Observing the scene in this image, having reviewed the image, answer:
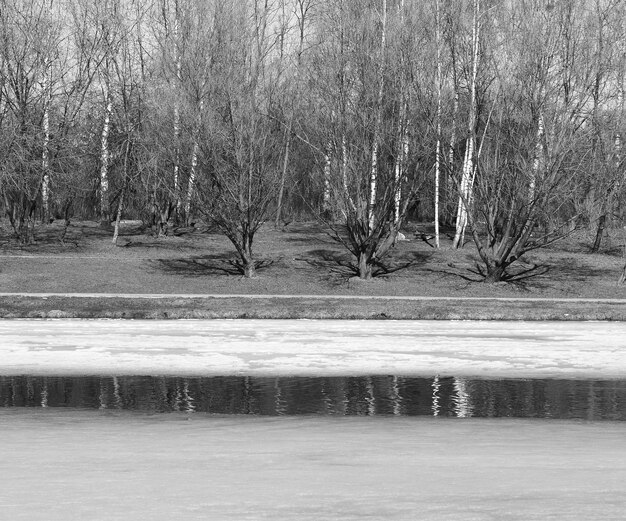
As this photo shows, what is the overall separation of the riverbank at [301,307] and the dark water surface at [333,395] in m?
10.3

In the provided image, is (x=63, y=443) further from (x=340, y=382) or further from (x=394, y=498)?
(x=340, y=382)

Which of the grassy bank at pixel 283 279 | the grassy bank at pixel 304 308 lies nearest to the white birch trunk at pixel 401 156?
the grassy bank at pixel 283 279

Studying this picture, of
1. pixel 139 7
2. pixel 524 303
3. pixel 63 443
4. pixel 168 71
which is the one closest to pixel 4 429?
pixel 63 443

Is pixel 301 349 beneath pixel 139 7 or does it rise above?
beneath

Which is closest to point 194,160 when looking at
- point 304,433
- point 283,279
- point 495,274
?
point 283,279

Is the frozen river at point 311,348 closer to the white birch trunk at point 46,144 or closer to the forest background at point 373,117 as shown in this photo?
the forest background at point 373,117

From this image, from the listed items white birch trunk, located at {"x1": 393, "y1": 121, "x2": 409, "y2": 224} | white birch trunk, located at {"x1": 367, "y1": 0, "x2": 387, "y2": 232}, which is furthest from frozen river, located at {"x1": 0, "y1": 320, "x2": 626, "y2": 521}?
white birch trunk, located at {"x1": 393, "y1": 121, "x2": 409, "y2": 224}

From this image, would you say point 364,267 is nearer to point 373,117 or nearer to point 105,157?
point 373,117

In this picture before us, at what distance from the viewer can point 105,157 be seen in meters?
49.3

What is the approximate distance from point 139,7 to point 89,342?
3124 centimetres

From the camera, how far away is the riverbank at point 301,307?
26.4 metres

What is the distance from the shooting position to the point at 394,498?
28.5 feet

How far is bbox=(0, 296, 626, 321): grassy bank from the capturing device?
26.4m

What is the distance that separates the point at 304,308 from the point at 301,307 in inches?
10.4
